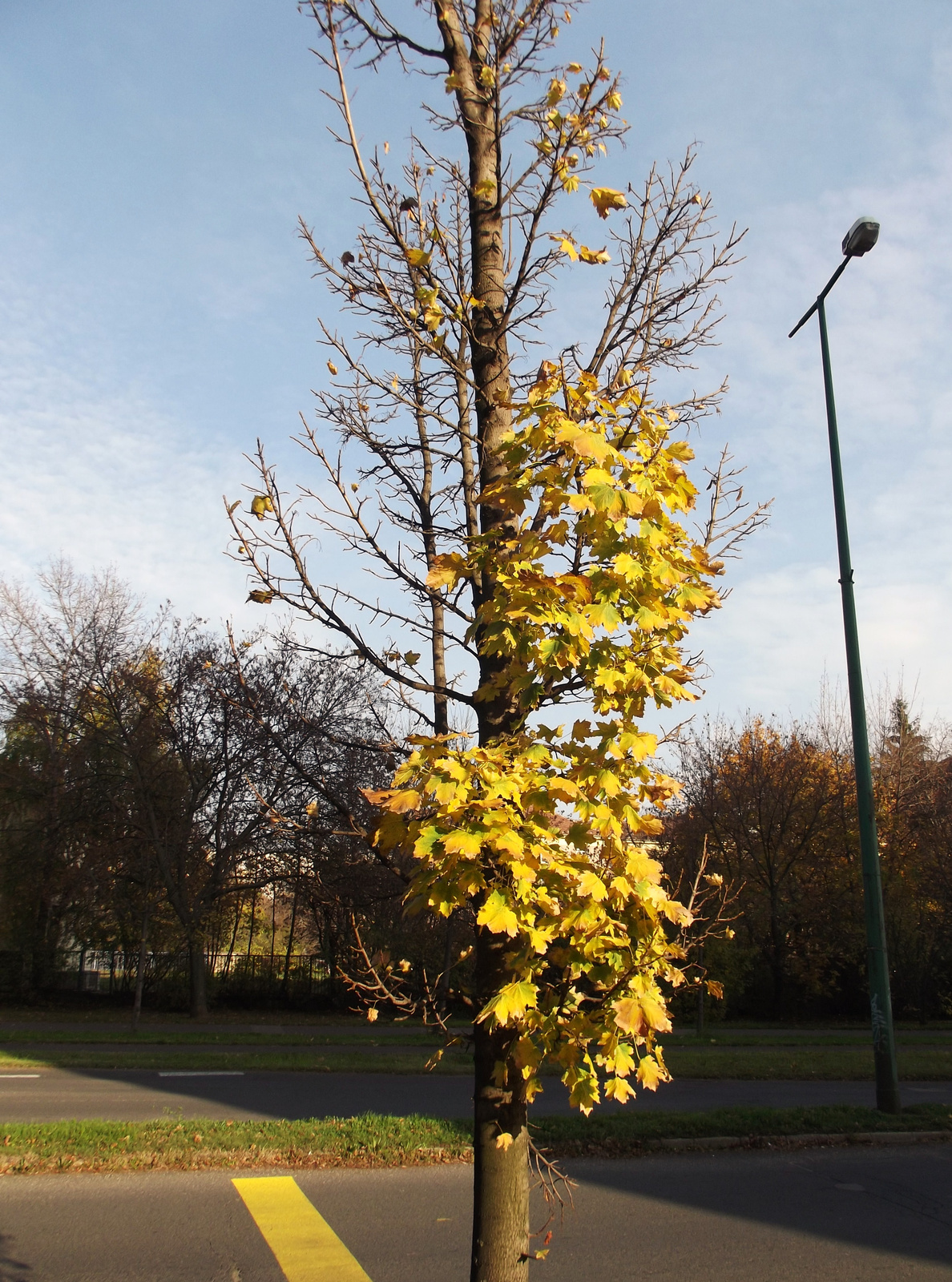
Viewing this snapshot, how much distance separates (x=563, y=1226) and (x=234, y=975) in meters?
24.7

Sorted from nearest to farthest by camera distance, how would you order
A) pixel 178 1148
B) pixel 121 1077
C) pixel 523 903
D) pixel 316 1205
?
pixel 523 903 → pixel 316 1205 → pixel 178 1148 → pixel 121 1077

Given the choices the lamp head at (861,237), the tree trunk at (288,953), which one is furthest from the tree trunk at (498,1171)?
the tree trunk at (288,953)

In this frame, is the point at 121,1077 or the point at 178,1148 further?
the point at 121,1077

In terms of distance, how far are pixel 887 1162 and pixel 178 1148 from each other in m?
6.50

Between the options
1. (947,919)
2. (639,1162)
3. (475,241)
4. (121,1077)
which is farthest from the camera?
(947,919)

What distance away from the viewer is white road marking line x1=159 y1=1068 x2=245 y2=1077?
13.5 metres

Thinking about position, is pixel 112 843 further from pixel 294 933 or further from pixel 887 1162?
pixel 887 1162

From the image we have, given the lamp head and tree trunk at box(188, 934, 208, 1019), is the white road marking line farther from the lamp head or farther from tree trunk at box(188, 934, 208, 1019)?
the lamp head

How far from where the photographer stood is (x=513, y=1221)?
273 centimetres

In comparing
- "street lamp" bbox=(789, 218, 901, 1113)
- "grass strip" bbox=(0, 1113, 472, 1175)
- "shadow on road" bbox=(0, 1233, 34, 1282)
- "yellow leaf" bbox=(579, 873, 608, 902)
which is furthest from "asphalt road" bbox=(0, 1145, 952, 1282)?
"yellow leaf" bbox=(579, 873, 608, 902)

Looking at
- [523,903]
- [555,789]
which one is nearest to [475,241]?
[555,789]

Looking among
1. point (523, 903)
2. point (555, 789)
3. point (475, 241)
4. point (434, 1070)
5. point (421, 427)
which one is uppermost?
point (475, 241)

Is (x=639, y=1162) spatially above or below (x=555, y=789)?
below

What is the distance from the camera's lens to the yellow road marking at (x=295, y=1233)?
5168 millimetres
